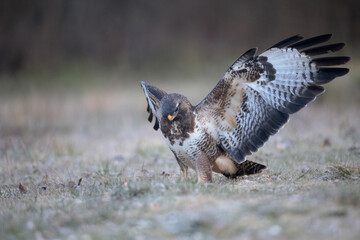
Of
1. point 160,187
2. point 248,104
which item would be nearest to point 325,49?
point 248,104

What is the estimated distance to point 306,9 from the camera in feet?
60.9

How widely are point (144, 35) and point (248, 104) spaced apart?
15.2m

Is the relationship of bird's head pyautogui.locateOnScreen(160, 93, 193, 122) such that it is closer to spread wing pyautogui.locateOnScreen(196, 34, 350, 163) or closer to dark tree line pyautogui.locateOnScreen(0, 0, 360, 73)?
spread wing pyautogui.locateOnScreen(196, 34, 350, 163)

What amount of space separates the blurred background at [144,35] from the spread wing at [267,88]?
11.5 metres

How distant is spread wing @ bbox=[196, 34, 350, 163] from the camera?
5.21 m

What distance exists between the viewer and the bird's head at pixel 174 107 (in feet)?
17.4

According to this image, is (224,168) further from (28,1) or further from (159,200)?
(28,1)

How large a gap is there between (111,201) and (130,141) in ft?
19.2

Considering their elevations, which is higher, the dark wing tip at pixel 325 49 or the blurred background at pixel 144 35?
the blurred background at pixel 144 35

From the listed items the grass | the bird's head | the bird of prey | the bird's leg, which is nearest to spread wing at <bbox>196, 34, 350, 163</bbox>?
the bird of prey

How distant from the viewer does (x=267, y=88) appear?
5.34m

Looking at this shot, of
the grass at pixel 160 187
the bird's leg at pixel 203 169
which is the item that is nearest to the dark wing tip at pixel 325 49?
the grass at pixel 160 187

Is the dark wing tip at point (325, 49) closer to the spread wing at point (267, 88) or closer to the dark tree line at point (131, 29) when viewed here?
the spread wing at point (267, 88)

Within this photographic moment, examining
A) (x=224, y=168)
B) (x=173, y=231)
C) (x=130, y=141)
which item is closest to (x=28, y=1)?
(x=130, y=141)
